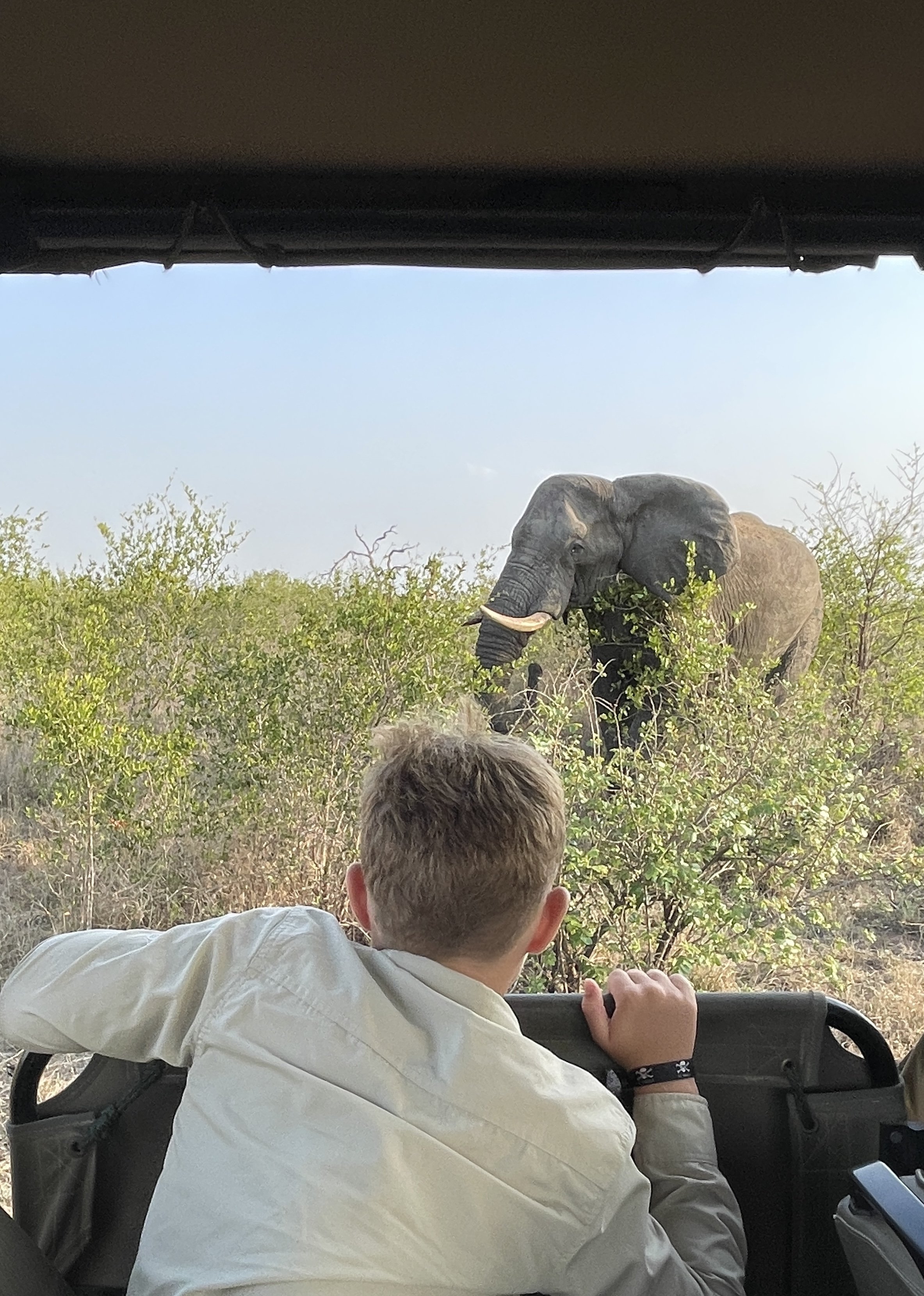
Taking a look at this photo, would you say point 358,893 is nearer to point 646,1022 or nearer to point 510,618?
point 646,1022

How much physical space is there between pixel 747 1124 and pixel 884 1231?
0.34 m

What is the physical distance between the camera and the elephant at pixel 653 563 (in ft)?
12.2

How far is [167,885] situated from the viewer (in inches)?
103

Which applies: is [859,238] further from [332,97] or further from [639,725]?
[639,725]

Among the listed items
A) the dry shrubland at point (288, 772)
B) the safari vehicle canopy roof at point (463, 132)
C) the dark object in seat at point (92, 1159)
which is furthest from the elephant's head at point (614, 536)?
the dark object in seat at point (92, 1159)

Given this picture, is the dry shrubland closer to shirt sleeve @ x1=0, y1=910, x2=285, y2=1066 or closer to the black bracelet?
the black bracelet

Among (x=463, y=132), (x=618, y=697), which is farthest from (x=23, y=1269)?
(x=618, y=697)

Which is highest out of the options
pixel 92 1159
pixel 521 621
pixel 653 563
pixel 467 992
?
pixel 653 563

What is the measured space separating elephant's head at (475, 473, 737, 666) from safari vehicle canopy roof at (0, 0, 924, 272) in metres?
2.36

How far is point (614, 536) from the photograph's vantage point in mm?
4031

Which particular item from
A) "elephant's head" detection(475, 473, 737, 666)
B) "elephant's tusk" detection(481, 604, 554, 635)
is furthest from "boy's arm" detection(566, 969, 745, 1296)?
"elephant's head" detection(475, 473, 737, 666)

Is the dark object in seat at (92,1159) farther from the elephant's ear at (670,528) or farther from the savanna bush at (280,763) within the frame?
the elephant's ear at (670,528)

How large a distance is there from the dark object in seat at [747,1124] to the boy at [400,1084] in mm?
148

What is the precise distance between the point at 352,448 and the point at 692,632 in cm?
115
